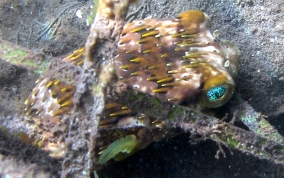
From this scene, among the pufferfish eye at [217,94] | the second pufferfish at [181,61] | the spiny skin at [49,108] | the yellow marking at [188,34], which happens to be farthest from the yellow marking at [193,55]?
the spiny skin at [49,108]

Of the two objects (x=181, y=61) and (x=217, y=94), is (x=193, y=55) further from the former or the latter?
(x=217, y=94)

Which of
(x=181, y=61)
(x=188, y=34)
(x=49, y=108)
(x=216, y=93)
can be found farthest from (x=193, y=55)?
(x=49, y=108)

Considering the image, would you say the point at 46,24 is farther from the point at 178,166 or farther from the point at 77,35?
the point at 178,166

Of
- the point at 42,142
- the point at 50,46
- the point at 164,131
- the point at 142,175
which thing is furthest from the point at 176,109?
the point at 50,46

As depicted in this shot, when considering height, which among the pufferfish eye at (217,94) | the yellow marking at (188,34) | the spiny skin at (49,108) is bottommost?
the pufferfish eye at (217,94)

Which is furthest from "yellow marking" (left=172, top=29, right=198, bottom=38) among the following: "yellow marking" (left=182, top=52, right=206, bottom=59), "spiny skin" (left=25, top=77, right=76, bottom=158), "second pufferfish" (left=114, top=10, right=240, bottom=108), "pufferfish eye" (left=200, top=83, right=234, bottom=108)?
"spiny skin" (left=25, top=77, right=76, bottom=158)

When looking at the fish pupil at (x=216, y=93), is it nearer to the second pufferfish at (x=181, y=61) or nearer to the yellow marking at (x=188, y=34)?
the second pufferfish at (x=181, y=61)

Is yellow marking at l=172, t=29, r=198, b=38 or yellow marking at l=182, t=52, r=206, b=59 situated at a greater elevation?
yellow marking at l=172, t=29, r=198, b=38

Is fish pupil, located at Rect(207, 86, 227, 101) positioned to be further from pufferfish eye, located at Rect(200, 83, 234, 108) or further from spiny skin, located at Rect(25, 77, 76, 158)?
spiny skin, located at Rect(25, 77, 76, 158)
